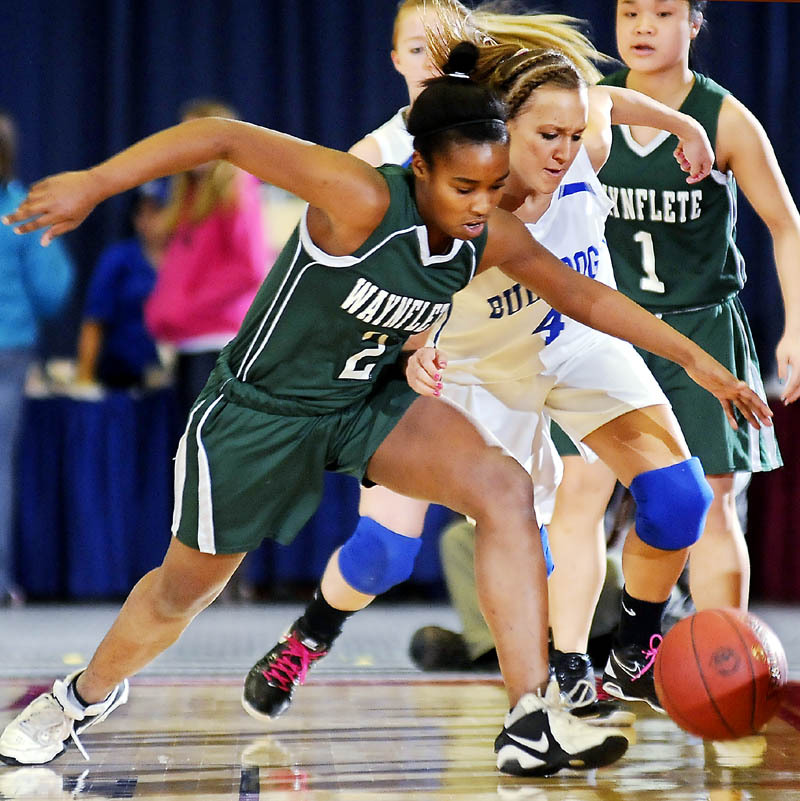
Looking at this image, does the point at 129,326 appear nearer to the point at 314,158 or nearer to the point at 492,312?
the point at 492,312

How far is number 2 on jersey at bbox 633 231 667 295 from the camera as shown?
3.32 metres

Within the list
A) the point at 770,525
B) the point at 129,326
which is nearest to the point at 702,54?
the point at 770,525

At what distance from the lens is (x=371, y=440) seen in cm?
250

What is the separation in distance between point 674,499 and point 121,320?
365cm

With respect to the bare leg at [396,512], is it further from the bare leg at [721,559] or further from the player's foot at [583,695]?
the bare leg at [721,559]

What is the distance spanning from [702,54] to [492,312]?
3.54 m

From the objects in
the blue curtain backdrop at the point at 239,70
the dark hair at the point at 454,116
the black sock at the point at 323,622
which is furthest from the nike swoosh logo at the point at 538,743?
the blue curtain backdrop at the point at 239,70

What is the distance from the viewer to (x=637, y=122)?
9.93ft

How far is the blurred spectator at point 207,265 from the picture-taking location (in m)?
5.14

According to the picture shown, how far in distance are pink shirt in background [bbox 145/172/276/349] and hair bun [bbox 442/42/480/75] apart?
271cm

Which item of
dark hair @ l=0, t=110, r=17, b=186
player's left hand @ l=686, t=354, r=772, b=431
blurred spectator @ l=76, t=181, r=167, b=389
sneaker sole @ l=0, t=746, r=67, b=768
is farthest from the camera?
blurred spectator @ l=76, t=181, r=167, b=389

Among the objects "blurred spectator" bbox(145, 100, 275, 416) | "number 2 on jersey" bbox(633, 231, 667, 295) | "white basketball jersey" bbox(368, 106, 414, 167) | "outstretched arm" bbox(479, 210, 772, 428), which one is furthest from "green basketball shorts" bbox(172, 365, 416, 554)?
"blurred spectator" bbox(145, 100, 275, 416)

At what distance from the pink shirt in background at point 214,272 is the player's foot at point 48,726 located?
264 centimetres

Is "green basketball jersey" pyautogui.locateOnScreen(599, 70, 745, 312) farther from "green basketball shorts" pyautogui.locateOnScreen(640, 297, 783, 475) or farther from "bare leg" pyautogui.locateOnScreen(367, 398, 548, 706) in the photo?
"bare leg" pyautogui.locateOnScreen(367, 398, 548, 706)
